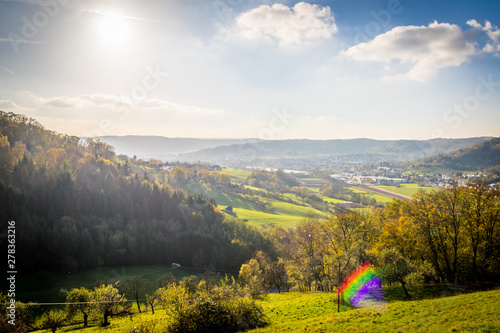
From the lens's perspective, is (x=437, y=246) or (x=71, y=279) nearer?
(x=437, y=246)

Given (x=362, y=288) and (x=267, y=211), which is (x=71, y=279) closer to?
(x=362, y=288)

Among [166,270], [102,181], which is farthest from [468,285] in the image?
[102,181]

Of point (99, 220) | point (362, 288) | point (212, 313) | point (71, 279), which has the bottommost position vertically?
point (71, 279)

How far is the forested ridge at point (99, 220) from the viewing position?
5941 cm

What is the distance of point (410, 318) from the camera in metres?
18.1

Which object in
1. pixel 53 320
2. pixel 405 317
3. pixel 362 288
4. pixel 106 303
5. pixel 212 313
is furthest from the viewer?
pixel 106 303

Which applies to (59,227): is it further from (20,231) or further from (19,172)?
(19,172)

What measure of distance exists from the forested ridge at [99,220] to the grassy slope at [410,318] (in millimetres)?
54650

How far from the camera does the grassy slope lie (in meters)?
15.4

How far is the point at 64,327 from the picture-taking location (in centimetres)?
3294

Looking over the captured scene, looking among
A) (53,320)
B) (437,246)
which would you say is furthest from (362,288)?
(53,320)

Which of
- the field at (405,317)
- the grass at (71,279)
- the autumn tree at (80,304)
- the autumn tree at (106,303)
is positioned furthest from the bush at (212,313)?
the grass at (71,279)

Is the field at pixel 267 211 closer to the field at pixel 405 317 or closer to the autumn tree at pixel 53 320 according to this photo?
the autumn tree at pixel 53 320

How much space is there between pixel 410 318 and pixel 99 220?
81.4m
